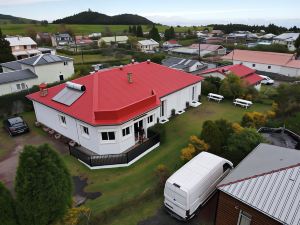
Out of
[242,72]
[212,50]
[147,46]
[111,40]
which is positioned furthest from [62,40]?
[242,72]

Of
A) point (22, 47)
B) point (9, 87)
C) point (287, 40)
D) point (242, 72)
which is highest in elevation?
point (22, 47)

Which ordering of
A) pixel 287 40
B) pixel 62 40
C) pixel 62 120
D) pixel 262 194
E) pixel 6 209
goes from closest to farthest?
pixel 6 209, pixel 262 194, pixel 62 120, pixel 287 40, pixel 62 40

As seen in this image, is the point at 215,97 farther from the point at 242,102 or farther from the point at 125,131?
the point at 125,131

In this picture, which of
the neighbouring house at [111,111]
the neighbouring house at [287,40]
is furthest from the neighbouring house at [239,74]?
the neighbouring house at [287,40]

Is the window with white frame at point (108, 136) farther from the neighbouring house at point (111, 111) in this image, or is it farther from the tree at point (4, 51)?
the tree at point (4, 51)

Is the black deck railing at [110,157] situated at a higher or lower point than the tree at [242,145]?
lower

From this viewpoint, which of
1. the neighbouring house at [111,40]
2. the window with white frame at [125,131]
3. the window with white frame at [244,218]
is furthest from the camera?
the neighbouring house at [111,40]

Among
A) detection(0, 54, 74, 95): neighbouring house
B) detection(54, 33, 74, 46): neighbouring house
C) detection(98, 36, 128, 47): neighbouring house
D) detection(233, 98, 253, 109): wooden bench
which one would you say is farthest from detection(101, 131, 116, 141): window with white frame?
detection(54, 33, 74, 46): neighbouring house
